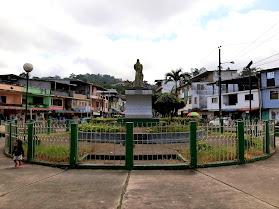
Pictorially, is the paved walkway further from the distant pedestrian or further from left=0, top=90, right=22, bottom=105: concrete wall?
left=0, top=90, right=22, bottom=105: concrete wall

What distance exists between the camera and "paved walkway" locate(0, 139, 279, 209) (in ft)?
14.1

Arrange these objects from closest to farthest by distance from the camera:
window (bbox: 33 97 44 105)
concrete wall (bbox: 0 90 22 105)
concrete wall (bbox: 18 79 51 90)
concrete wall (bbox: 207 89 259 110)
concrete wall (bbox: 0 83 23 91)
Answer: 1. concrete wall (bbox: 0 83 23 91)
2. concrete wall (bbox: 0 90 22 105)
3. concrete wall (bbox: 207 89 259 110)
4. window (bbox: 33 97 44 105)
5. concrete wall (bbox: 18 79 51 90)

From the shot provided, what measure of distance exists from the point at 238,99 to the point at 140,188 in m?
35.0

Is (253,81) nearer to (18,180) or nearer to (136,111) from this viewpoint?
(136,111)

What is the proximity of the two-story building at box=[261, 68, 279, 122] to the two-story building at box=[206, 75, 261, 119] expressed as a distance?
85 cm

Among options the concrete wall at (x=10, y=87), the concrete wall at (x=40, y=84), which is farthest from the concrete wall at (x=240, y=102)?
the concrete wall at (x=10, y=87)

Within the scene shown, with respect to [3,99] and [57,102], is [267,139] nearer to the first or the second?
[3,99]

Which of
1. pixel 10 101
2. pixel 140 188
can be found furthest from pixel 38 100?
pixel 140 188

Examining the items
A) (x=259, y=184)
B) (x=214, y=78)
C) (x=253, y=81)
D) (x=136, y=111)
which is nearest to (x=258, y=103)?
(x=253, y=81)

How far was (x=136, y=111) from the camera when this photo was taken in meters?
15.7

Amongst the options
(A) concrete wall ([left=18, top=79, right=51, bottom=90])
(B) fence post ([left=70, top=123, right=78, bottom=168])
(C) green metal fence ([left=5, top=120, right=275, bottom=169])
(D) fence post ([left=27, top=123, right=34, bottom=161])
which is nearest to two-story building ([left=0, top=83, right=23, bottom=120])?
(A) concrete wall ([left=18, top=79, right=51, bottom=90])

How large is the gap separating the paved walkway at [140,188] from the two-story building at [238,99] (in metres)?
28.6

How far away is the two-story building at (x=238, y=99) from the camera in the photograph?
111 feet

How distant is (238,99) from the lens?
36156mm
